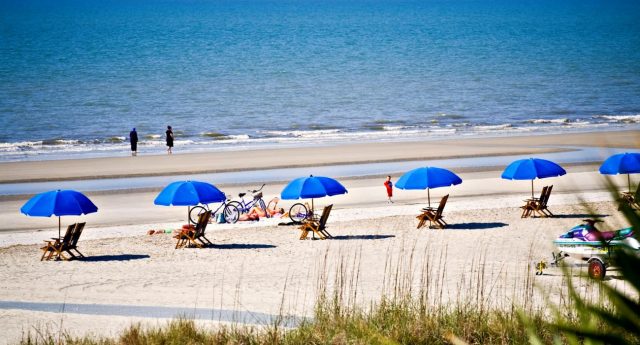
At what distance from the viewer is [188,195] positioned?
58.4 ft

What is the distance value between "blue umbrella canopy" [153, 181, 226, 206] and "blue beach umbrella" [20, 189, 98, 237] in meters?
1.56

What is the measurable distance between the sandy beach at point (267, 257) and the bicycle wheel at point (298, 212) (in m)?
0.65

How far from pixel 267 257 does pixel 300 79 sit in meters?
70.7

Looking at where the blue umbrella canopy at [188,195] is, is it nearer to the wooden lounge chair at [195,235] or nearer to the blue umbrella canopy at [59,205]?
the wooden lounge chair at [195,235]

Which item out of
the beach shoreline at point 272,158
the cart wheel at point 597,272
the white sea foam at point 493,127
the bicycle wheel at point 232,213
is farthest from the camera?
the white sea foam at point 493,127

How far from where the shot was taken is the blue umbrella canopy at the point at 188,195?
697 inches

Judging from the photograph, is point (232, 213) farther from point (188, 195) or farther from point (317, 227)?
point (188, 195)

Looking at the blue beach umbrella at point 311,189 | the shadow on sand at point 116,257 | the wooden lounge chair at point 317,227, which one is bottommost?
the shadow on sand at point 116,257

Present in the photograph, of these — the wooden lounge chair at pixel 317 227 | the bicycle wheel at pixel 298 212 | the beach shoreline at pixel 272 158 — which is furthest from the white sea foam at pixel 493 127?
the wooden lounge chair at pixel 317 227

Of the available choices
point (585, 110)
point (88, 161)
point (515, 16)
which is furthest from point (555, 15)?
point (88, 161)

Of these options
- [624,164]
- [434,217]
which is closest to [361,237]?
[434,217]

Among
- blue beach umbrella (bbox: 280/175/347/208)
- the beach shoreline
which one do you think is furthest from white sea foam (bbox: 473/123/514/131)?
blue beach umbrella (bbox: 280/175/347/208)

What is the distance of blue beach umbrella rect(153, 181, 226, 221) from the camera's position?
1772cm

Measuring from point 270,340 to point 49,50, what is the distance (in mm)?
107731
